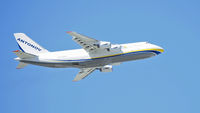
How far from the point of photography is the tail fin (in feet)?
151

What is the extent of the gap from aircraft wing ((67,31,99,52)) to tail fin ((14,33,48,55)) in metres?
5.80

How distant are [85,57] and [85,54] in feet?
1.37

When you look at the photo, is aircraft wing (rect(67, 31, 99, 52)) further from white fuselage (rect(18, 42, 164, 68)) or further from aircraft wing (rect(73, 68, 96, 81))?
aircraft wing (rect(73, 68, 96, 81))

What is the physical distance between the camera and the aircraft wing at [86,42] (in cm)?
4262

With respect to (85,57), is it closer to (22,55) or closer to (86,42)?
(86,42)

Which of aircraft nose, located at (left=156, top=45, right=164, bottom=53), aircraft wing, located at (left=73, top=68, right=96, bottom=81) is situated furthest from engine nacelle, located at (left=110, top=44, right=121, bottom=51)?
aircraft nose, located at (left=156, top=45, right=164, bottom=53)

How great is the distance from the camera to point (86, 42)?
43.6m

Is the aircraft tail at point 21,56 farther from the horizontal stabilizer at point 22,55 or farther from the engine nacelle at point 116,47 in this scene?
the engine nacelle at point 116,47

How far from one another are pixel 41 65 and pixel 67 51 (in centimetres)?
383

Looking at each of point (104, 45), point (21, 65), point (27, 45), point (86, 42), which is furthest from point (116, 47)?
point (21, 65)

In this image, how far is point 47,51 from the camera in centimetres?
4662

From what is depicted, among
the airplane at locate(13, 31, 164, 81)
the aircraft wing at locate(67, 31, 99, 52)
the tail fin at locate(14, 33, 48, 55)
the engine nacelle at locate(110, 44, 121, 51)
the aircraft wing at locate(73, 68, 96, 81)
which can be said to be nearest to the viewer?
the aircraft wing at locate(67, 31, 99, 52)

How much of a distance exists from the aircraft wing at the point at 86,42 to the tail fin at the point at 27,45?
5.80m

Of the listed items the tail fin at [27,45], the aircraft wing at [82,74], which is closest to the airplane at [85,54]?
the tail fin at [27,45]
